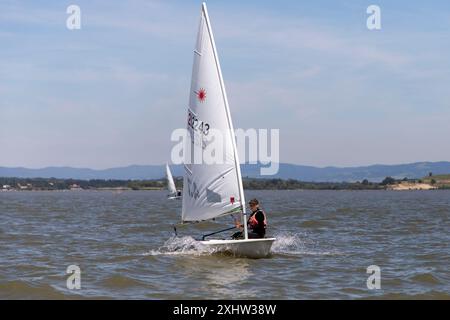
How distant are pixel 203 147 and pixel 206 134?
0.43 metres

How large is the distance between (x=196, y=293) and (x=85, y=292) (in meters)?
2.62

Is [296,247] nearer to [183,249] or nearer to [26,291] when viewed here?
[183,249]

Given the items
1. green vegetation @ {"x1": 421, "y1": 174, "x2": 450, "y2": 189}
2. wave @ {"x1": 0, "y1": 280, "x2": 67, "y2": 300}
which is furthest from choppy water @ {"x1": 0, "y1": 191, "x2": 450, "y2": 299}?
green vegetation @ {"x1": 421, "y1": 174, "x2": 450, "y2": 189}

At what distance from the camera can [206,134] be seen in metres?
20.9

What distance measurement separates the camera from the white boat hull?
20.5 meters

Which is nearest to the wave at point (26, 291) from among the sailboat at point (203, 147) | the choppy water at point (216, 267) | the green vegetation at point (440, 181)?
the choppy water at point (216, 267)

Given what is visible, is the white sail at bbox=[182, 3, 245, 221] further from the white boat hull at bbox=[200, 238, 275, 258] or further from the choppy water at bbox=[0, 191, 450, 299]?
the choppy water at bbox=[0, 191, 450, 299]

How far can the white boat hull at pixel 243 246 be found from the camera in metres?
20.5

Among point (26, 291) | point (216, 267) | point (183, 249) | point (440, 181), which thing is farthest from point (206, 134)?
point (440, 181)

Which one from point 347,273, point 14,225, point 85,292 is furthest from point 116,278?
point 14,225

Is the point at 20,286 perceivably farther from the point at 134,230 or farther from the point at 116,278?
the point at 134,230

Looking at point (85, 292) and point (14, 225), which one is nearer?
point (85, 292)
